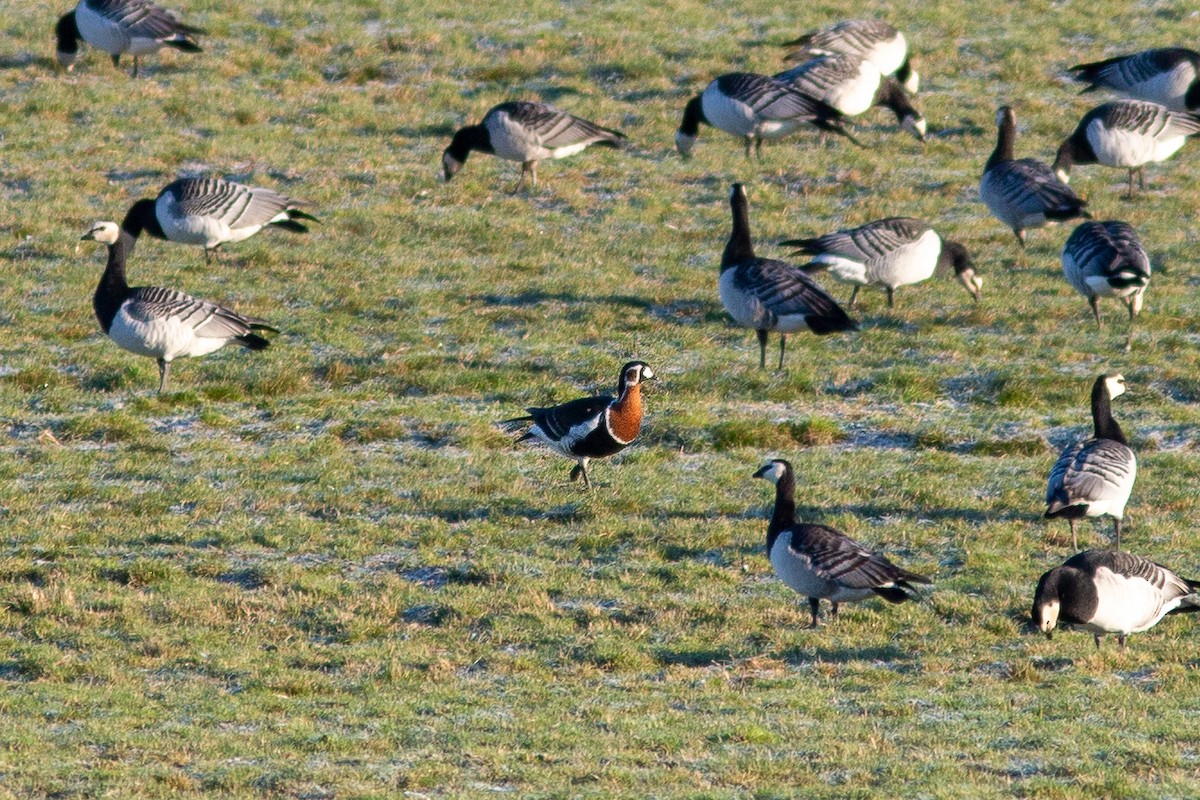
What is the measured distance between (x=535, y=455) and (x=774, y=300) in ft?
11.3

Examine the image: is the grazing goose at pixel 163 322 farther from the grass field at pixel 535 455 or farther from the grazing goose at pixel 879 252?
the grazing goose at pixel 879 252

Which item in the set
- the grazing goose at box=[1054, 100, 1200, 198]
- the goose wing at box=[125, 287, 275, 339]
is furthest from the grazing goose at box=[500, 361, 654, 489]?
the grazing goose at box=[1054, 100, 1200, 198]

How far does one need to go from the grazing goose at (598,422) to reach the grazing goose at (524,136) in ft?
34.0

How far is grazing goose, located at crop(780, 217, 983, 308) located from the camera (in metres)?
20.7

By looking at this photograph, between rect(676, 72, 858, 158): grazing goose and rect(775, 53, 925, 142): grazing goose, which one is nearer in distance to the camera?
rect(676, 72, 858, 158): grazing goose

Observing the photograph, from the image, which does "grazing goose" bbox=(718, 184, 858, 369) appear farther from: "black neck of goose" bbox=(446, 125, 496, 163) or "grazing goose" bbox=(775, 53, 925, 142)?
"grazing goose" bbox=(775, 53, 925, 142)

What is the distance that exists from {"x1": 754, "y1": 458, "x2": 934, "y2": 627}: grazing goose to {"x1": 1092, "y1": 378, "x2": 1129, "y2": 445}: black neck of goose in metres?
3.34

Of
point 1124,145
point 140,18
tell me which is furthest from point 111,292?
point 1124,145

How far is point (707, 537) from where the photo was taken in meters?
15.0

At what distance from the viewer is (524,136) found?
25.5 metres

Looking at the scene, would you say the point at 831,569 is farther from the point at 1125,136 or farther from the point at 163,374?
the point at 1125,136

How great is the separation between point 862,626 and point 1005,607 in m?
1.23

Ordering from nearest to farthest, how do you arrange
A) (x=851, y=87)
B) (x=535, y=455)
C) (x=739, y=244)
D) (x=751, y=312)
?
(x=535, y=455) < (x=751, y=312) < (x=739, y=244) < (x=851, y=87)

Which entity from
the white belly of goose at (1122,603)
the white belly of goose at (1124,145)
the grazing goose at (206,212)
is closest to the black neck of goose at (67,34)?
the grazing goose at (206,212)
